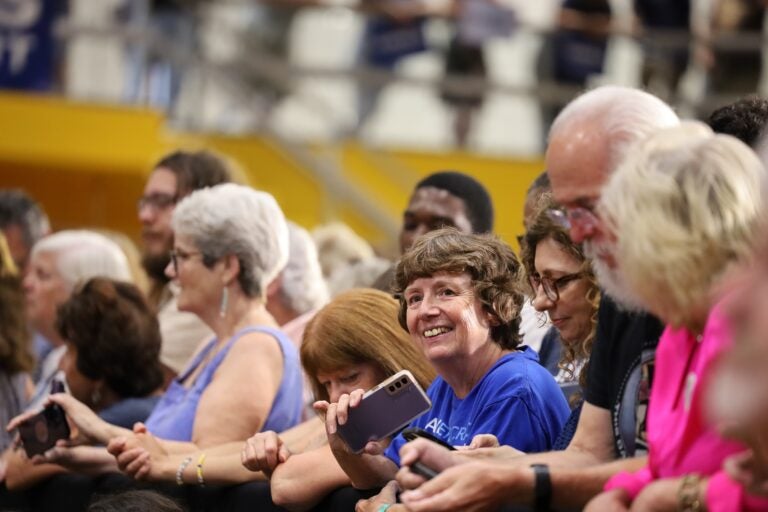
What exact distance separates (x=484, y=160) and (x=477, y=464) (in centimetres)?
831

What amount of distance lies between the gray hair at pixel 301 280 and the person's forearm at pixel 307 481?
174cm

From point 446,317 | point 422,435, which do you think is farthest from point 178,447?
point 422,435

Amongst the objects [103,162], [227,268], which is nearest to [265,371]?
[227,268]

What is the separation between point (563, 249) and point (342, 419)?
74 cm

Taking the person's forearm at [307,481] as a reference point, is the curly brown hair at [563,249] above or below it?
above

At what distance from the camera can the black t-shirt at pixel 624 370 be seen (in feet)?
10.5

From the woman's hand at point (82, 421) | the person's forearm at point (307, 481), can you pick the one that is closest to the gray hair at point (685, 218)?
the person's forearm at point (307, 481)

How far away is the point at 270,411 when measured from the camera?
15.8 ft

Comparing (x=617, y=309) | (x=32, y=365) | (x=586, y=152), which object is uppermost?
(x=586, y=152)

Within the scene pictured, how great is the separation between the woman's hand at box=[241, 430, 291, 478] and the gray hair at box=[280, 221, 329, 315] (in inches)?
63.4

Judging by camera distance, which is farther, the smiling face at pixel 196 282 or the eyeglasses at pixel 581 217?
the smiling face at pixel 196 282

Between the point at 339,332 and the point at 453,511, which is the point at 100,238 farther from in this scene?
the point at 453,511

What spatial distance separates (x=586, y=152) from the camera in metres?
3.20

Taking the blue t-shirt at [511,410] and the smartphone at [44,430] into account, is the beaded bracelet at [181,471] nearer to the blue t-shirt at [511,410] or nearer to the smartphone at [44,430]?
the smartphone at [44,430]
